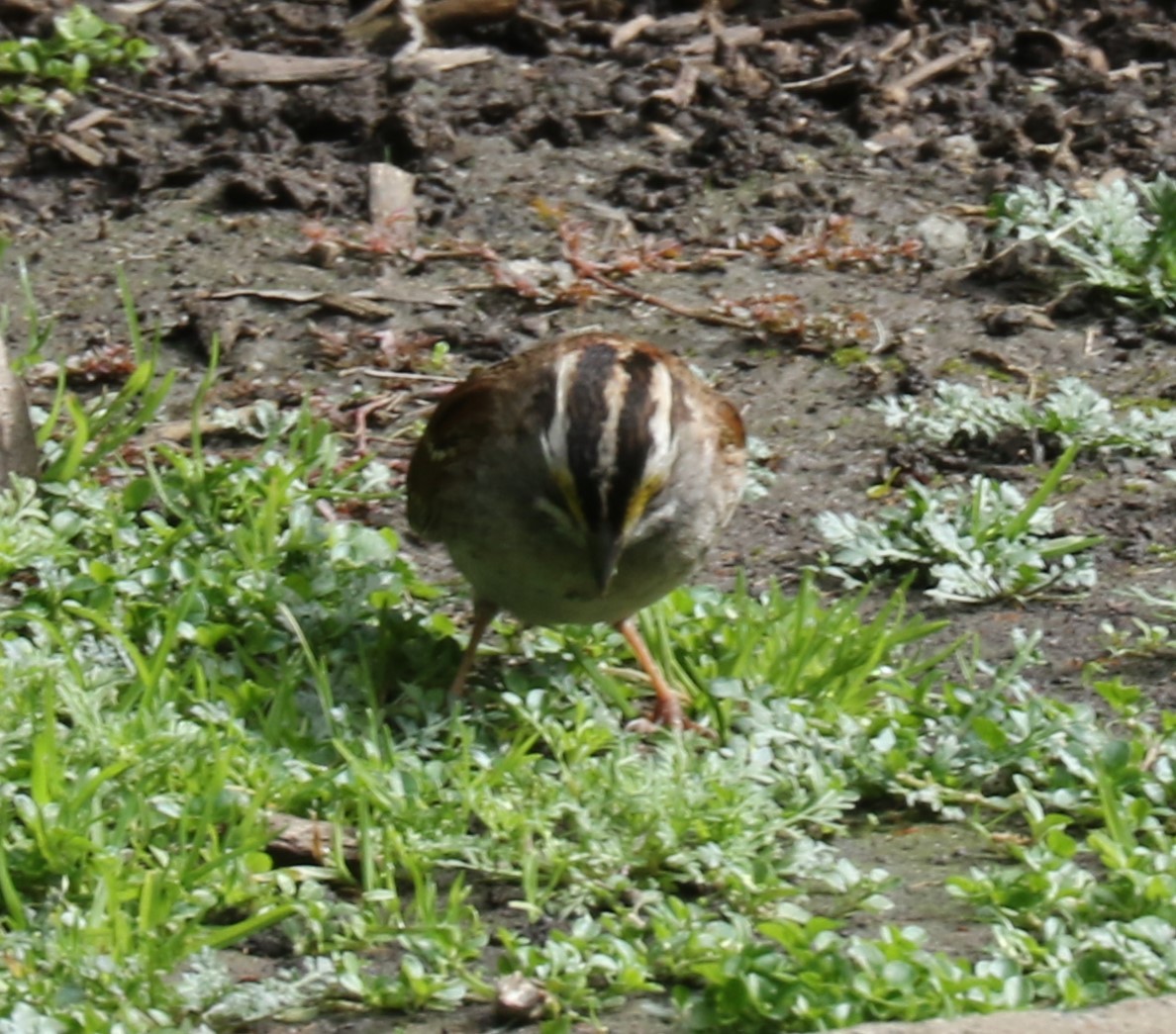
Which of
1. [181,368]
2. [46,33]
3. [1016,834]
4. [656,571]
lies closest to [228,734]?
[656,571]

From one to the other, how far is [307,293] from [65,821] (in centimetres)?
386

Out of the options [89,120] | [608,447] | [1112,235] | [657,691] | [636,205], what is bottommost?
[657,691]

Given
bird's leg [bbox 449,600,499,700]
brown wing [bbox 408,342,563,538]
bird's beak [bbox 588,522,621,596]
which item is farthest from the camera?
bird's leg [bbox 449,600,499,700]

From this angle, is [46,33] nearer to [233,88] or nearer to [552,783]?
[233,88]

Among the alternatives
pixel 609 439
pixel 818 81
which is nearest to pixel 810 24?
pixel 818 81

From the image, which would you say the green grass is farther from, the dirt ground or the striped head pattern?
the dirt ground

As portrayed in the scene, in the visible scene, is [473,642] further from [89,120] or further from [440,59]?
[440,59]

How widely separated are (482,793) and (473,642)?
881mm

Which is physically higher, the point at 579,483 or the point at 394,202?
the point at 579,483

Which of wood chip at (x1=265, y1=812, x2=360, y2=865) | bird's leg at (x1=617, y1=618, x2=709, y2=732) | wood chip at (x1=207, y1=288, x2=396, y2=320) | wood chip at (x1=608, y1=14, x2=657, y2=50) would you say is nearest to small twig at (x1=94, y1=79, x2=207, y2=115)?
wood chip at (x1=207, y1=288, x2=396, y2=320)

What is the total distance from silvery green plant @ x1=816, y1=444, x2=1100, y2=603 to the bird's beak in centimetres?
153

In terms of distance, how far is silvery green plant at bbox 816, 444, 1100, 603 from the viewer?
268 inches

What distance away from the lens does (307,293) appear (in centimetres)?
864

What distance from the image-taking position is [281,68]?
10.0 metres
